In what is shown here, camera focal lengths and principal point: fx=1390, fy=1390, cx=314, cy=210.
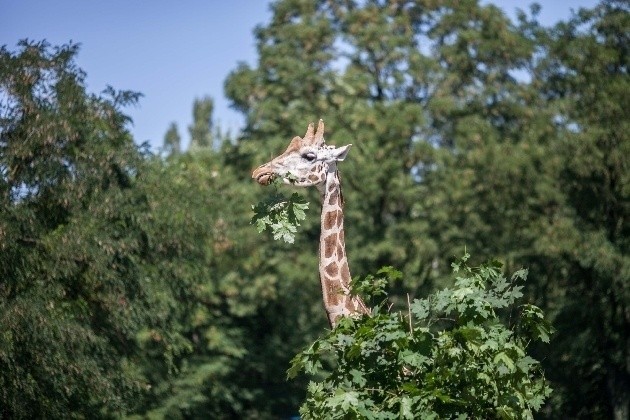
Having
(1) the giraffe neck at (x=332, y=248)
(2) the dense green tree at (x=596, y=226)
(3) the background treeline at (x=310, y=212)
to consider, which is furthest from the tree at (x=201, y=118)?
(1) the giraffe neck at (x=332, y=248)

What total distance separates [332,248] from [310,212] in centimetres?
2268

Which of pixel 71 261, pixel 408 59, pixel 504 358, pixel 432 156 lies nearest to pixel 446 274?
pixel 432 156

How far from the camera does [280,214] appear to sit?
47.8 feet

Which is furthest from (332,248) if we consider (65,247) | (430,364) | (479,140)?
(479,140)

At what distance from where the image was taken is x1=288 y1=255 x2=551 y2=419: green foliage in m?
12.4

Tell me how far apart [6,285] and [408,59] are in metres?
19.9

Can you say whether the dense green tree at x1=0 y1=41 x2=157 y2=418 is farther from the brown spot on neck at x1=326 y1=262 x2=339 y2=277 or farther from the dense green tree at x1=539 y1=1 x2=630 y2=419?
the dense green tree at x1=539 y1=1 x2=630 y2=419

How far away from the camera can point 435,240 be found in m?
38.0

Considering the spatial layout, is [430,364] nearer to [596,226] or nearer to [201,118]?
[596,226]

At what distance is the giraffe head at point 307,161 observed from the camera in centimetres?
1591

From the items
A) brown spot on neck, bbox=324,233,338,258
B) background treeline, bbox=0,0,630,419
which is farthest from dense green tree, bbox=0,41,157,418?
brown spot on neck, bbox=324,233,338,258

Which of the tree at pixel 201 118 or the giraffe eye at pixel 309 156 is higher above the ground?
the tree at pixel 201 118

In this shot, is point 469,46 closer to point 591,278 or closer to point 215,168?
point 215,168

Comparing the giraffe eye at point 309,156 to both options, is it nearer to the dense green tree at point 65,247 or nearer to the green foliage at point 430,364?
the green foliage at point 430,364
